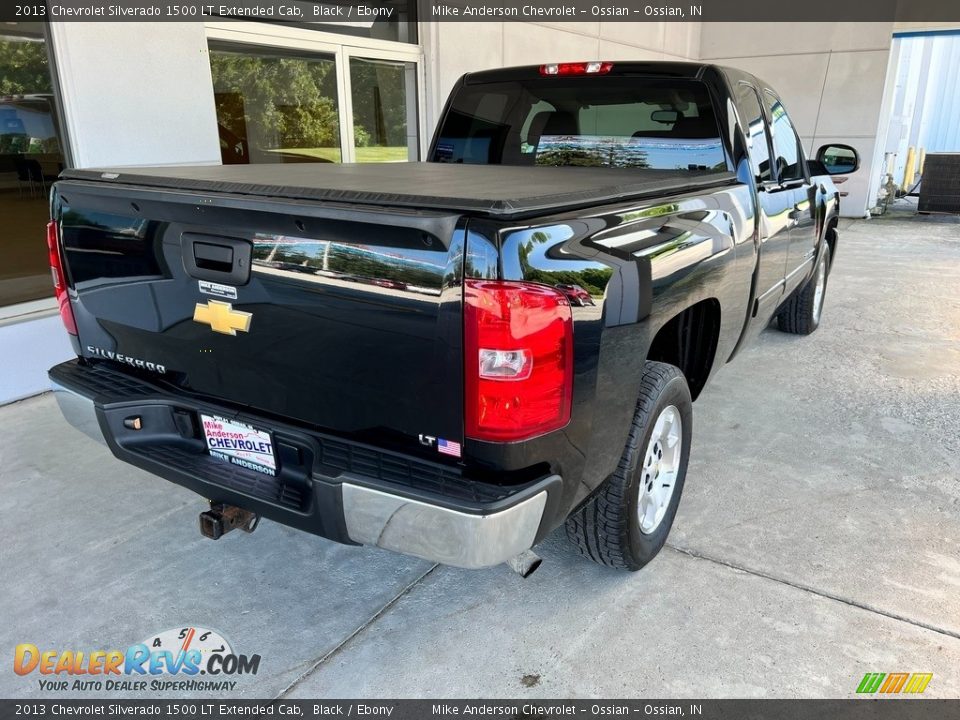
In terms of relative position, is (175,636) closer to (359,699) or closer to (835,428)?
(359,699)

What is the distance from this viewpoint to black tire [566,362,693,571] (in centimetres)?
239

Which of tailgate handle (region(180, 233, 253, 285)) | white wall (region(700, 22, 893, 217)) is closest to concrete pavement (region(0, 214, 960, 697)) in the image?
tailgate handle (region(180, 233, 253, 285))

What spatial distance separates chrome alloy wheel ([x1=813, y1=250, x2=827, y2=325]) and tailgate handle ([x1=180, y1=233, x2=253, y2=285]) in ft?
16.0

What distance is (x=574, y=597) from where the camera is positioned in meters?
2.64

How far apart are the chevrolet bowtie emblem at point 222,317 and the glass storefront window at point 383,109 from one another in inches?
218

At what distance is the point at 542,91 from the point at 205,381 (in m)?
2.44

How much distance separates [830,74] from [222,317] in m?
14.3

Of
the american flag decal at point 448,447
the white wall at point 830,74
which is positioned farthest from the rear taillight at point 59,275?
the white wall at point 830,74

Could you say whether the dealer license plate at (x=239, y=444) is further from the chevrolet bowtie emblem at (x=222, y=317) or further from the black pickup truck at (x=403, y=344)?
the chevrolet bowtie emblem at (x=222, y=317)

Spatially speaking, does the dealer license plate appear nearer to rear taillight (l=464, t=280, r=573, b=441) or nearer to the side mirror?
rear taillight (l=464, t=280, r=573, b=441)

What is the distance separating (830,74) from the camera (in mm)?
13305

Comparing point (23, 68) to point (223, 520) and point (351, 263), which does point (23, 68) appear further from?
point (351, 263)

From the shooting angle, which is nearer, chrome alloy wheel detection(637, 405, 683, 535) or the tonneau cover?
the tonneau cover

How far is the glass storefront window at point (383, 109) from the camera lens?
7.34m
